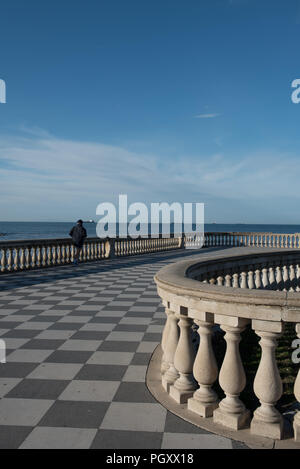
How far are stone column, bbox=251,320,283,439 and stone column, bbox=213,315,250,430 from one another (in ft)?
0.51

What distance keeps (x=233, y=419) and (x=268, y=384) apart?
0.45 m

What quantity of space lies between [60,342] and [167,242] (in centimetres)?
1951

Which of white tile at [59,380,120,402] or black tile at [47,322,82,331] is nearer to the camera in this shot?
white tile at [59,380,120,402]

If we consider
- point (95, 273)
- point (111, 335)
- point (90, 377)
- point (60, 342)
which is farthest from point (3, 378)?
point (95, 273)

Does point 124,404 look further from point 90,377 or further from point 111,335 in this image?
point 111,335

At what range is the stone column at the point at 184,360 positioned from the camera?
3.40m

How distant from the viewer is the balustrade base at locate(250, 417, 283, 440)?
2.81 metres

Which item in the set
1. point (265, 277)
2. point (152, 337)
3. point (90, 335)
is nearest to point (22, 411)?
point (90, 335)

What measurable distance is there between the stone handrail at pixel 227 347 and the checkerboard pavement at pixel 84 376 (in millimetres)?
251

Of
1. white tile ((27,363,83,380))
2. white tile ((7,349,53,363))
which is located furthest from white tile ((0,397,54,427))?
white tile ((7,349,53,363))

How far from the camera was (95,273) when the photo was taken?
13.1 meters

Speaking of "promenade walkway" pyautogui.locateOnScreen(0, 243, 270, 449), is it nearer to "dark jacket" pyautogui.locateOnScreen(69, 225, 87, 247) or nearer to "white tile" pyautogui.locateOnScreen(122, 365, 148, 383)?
"white tile" pyautogui.locateOnScreen(122, 365, 148, 383)

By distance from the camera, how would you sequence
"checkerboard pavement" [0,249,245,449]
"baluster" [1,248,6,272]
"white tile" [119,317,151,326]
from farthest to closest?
"baluster" [1,248,6,272]
"white tile" [119,317,151,326]
"checkerboard pavement" [0,249,245,449]
